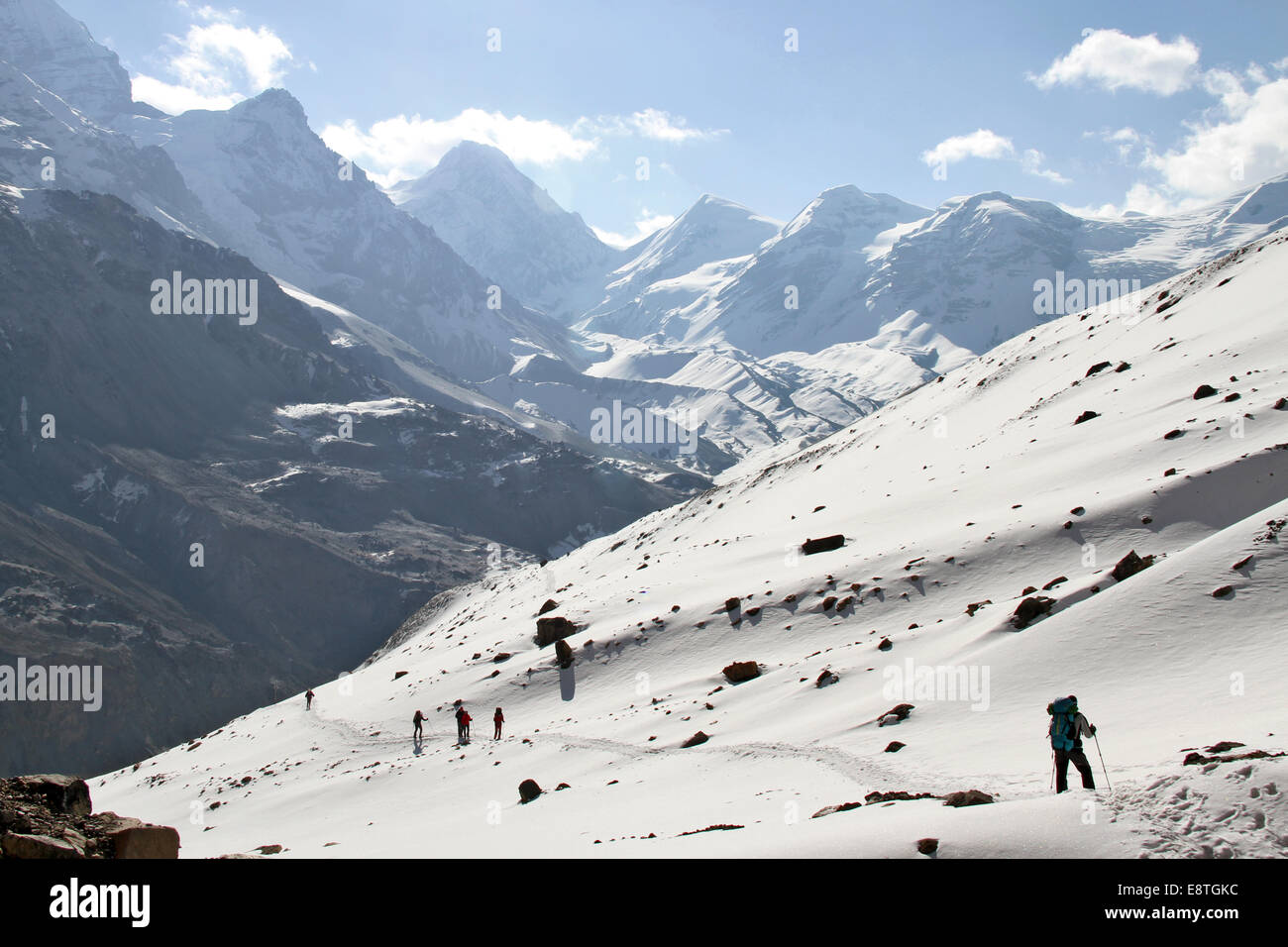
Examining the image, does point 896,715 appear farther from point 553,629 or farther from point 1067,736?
point 553,629

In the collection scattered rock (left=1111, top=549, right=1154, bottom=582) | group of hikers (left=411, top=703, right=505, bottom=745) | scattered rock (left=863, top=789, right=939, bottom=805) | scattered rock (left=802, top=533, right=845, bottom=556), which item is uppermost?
scattered rock (left=802, top=533, right=845, bottom=556)

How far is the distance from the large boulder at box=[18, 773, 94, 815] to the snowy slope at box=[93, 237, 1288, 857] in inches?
238

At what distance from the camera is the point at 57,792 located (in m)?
14.2

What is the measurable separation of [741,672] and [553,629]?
51.6 feet

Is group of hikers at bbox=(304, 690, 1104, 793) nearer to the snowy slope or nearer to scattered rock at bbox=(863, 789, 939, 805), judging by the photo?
the snowy slope

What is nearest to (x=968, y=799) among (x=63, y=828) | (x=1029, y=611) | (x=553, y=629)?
(x=63, y=828)

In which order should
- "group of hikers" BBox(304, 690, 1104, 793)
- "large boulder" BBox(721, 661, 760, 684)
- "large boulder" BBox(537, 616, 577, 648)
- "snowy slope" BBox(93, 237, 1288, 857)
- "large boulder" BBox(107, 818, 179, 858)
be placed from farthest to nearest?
1. "large boulder" BBox(537, 616, 577, 648)
2. "large boulder" BBox(721, 661, 760, 684)
3. "snowy slope" BBox(93, 237, 1288, 857)
4. "group of hikers" BBox(304, 690, 1104, 793)
5. "large boulder" BBox(107, 818, 179, 858)

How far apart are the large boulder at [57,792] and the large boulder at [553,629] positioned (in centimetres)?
3149

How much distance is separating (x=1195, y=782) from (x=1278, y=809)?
2.76ft

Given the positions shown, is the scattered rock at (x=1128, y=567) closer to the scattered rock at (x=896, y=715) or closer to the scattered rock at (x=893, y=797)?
the scattered rock at (x=896, y=715)

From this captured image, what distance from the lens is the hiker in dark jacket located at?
12953mm

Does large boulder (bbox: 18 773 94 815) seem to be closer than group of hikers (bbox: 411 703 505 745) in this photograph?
Yes

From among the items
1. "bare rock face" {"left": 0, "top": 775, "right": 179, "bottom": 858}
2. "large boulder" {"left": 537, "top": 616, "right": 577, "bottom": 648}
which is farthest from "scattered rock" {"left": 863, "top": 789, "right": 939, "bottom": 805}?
"large boulder" {"left": 537, "top": 616, "right": 577, "bottom": 648}

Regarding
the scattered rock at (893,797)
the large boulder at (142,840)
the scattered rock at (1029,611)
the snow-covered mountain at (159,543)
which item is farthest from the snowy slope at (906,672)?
the snow-covered mountain at (159,543)
